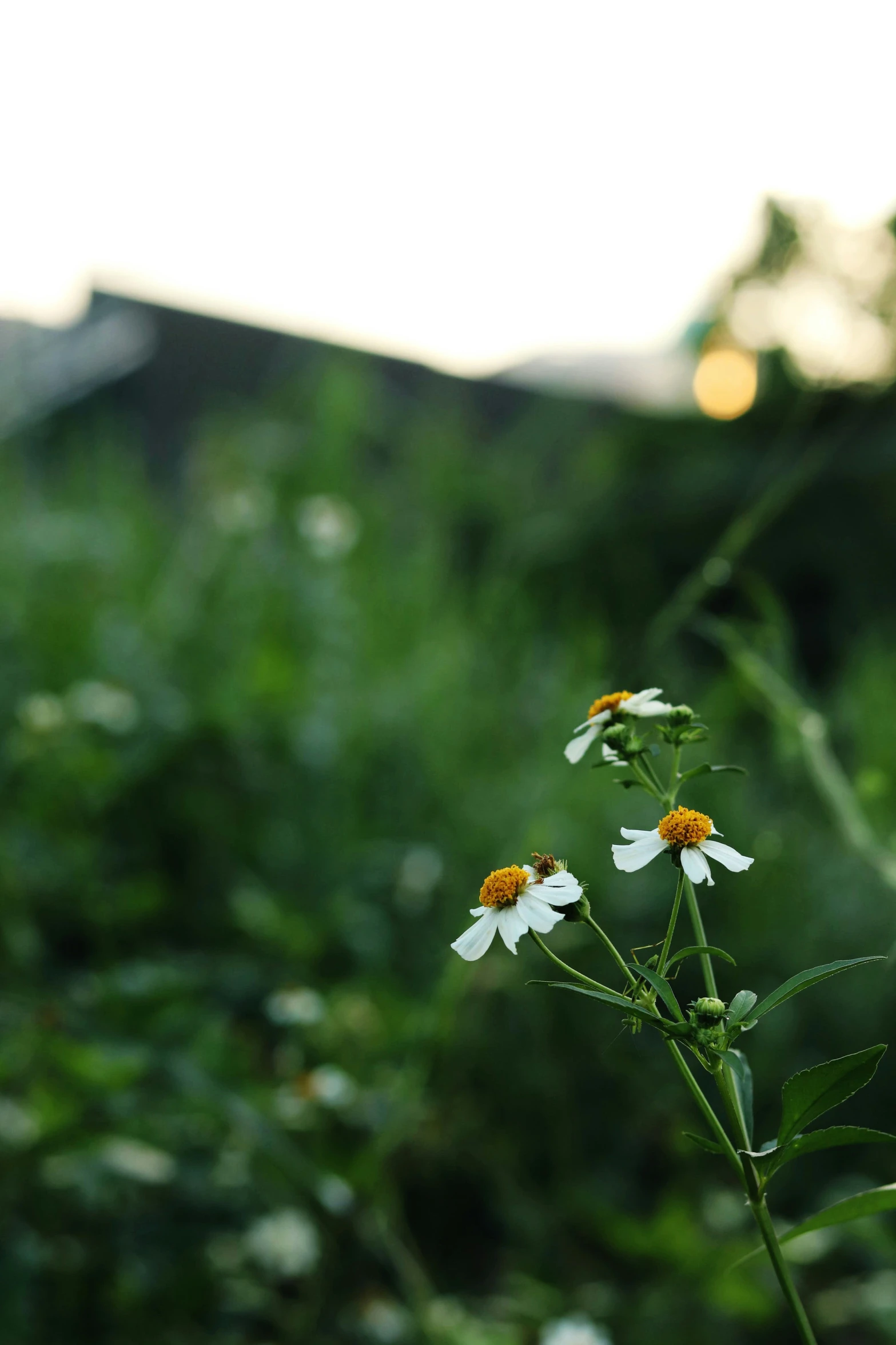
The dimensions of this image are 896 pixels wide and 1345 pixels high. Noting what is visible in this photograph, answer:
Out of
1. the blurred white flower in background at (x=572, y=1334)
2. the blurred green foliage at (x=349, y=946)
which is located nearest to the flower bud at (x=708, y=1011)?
the blurred green foliage at (x=349, y=946)

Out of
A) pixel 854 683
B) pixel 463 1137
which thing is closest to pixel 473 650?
pixel 854 683

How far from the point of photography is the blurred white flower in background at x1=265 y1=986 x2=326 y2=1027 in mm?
1152

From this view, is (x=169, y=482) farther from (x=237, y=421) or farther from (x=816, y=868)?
(x=816, y=868)

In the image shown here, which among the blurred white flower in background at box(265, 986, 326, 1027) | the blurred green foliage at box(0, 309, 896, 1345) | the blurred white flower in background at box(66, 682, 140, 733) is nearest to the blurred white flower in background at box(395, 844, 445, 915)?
the blurred green foliage at box(0, 309, 896, 1345)

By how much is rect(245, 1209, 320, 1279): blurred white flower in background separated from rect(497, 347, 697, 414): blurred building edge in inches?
90.4

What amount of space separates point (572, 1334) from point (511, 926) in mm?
812

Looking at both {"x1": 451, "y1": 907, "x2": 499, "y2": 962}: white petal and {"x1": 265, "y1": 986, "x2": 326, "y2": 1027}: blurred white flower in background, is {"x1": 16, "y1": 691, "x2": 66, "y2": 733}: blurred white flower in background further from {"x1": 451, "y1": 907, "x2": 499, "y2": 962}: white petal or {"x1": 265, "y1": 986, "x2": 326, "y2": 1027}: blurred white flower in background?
{"x1": 451, "y1": 907, "x2": 499, "y2": 962}: white petal

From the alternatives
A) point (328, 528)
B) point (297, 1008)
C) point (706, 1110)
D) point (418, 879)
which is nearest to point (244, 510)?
point (328, 528)

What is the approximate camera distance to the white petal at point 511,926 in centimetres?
27

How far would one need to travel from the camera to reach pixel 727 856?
0.28 metres

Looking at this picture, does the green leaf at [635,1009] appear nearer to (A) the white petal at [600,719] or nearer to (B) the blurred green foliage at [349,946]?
(A) the white petal at [600,719]

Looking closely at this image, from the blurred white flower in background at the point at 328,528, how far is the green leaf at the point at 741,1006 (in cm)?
176

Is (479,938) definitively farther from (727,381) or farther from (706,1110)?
(727,381)

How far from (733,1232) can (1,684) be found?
1319 mm
